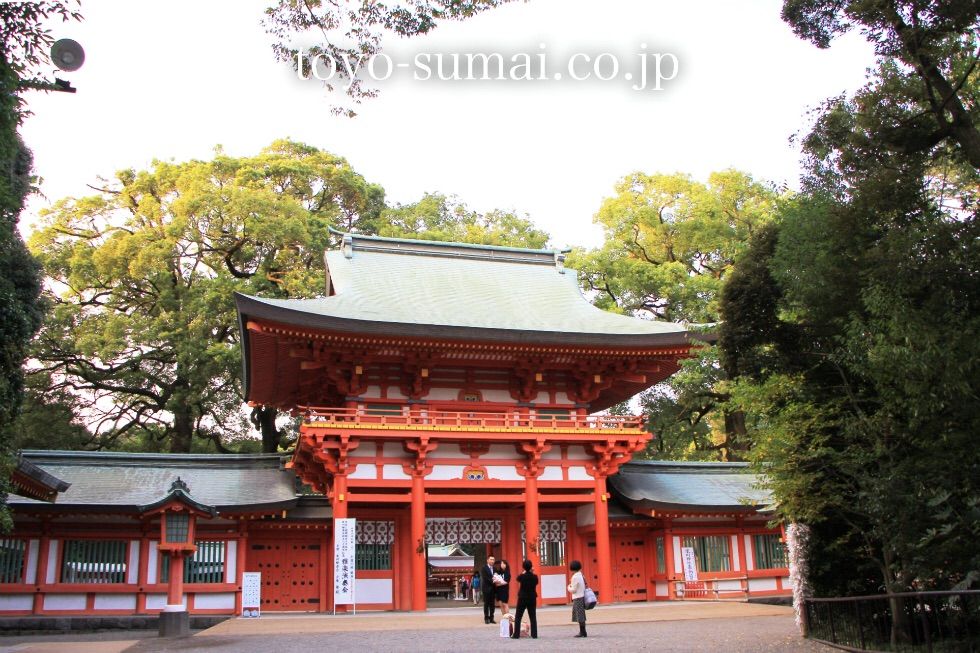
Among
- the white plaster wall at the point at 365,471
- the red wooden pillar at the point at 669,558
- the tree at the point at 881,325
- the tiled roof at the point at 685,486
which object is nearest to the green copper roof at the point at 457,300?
the white plaster wall at the point at 365,471

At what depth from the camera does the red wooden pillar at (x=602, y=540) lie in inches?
755

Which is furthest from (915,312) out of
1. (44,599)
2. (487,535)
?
(44,599)

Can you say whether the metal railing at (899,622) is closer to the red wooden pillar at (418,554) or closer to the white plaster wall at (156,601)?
the red wooden pillar at (418,554)

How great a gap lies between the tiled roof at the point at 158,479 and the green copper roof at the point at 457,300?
4.54 meters

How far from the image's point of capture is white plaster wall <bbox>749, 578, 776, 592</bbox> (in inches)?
845

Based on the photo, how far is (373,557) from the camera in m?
19.4

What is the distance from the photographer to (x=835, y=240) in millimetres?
9227

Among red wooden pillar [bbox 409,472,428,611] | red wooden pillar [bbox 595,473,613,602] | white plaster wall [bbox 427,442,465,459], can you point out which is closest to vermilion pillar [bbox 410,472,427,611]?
red wooden pillar [bbox 409,472,428,611]

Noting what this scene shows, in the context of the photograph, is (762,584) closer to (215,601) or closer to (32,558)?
(215,601)

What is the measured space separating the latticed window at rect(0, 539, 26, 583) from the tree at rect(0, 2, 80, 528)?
823cm

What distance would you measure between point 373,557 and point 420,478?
2.47 metres

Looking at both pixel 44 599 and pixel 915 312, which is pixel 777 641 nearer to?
pixel 915 312

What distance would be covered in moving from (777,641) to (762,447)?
2678 mm

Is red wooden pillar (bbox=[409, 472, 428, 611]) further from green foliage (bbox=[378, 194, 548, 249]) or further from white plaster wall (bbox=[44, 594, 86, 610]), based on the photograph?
green foliage (bbox=[378, 194, 548, 249])
